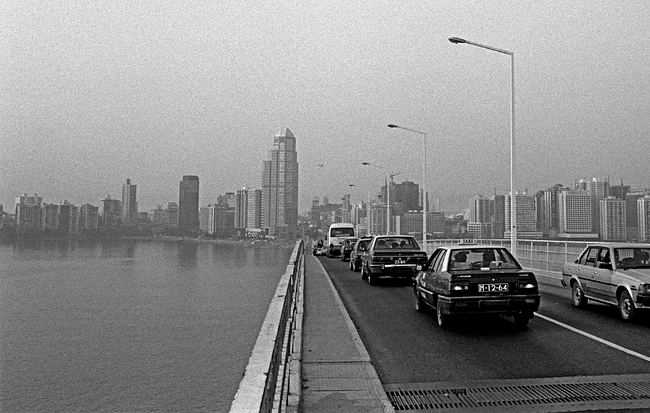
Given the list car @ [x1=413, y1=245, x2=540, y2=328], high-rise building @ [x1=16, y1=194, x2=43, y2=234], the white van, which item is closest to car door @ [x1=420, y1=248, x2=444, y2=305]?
car @ [x1=413, y1=245, x2=540, y2=328]

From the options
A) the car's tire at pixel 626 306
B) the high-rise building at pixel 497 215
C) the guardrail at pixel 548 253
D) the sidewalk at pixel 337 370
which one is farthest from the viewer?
the high-rise building at pixel 497 215

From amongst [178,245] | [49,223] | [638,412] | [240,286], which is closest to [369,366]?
[638,412]

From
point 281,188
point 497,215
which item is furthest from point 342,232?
point 281,188

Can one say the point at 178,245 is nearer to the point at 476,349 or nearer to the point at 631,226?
the point at 631,226

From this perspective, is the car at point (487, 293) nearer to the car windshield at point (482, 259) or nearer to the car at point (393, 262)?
the car windshield at point (482, 259)

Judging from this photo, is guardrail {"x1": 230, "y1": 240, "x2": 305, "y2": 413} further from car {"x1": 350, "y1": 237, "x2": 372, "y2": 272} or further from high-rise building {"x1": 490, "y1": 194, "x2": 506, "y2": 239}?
high-rise building {"x1": 490, "y1": 194, "x2": 506, "y2": 239}

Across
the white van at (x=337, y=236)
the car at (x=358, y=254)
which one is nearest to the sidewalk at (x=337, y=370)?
the car at (x=358, y=254)
